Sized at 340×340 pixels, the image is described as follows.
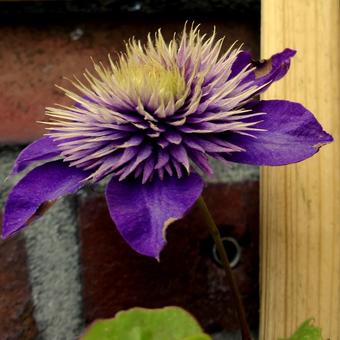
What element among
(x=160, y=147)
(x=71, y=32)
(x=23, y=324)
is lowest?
(x=23, y=324)

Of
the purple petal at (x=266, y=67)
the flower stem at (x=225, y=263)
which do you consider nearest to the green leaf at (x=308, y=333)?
the flower stem at (x=225, y=263)

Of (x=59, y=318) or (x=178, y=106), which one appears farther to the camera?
(x=59, y=318)

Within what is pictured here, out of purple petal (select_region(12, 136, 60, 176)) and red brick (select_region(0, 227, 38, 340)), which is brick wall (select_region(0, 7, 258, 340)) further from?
purple petal (select_region(12, 136, 60, 176))

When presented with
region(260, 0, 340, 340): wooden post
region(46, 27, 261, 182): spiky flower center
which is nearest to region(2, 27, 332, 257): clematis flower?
region(46, 27, 261, 182): spiky flower center

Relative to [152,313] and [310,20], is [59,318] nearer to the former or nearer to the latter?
[152,313]

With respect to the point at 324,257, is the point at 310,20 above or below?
above

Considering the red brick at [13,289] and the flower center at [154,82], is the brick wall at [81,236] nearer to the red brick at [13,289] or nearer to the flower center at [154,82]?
the red brick at [13,289]

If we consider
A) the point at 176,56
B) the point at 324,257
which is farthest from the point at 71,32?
the point at 324,257
